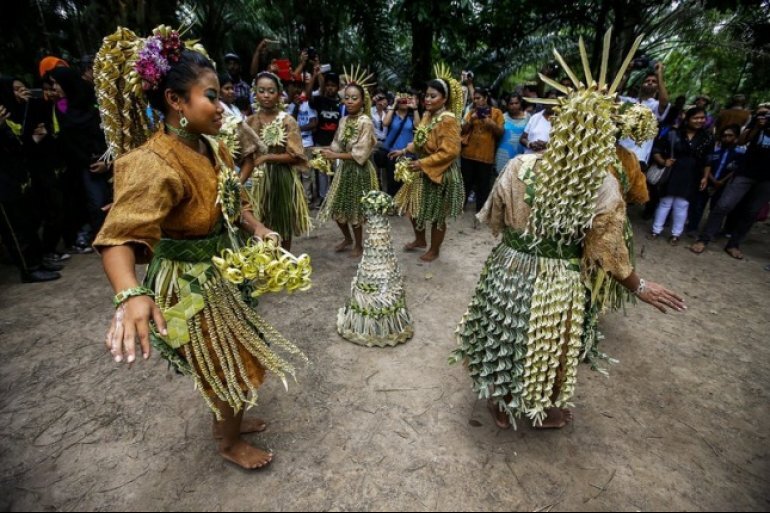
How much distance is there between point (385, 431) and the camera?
8.10 ft

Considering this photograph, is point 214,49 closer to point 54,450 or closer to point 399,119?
point 399,119

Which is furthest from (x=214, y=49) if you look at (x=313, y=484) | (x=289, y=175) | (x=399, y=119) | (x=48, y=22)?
(x=313, y=484)

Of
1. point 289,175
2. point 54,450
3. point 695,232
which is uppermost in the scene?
point 289,175

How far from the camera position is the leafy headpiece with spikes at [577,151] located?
1.74 meters

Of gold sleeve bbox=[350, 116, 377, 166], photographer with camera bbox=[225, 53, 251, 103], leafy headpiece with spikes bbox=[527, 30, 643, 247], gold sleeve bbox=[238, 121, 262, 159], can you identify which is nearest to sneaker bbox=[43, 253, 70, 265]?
gold sleeve bbox=[238, 121, 262, 159]

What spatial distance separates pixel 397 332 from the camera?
3.34m

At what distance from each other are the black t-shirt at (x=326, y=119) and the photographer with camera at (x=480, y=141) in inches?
87.1

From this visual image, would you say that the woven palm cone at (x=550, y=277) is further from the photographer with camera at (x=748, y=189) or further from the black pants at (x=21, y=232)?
the photographer with camera at (x=748, y=189)

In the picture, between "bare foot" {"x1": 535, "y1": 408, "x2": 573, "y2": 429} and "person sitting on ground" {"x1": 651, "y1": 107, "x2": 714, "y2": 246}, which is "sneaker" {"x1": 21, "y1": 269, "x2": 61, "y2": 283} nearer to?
"bare foot" {"x1": 535, "y1": 408, "x2": 573, "y2": 429}

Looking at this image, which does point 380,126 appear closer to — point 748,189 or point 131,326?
point 748,189

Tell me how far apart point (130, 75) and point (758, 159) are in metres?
6.93

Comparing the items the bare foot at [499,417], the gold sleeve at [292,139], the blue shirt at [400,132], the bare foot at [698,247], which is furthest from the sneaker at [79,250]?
the bare foot at [698,247]

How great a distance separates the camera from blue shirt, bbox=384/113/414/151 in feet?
22.2

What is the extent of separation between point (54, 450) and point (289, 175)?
116 inches
